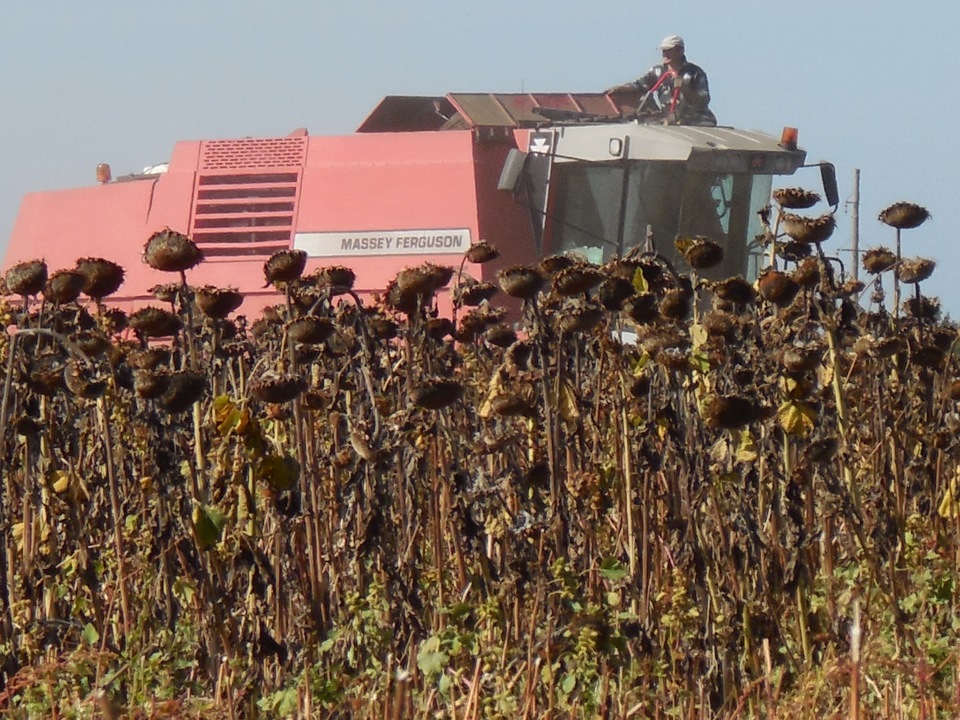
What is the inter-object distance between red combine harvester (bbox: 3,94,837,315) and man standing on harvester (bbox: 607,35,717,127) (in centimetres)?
38

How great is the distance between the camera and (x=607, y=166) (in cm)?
1253

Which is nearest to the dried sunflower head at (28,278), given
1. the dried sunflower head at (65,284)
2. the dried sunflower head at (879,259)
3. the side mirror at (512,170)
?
the dried sunflower head at (65,284)

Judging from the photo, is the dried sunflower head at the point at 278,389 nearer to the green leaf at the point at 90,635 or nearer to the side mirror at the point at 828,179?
the green leaf at the point at 90,635

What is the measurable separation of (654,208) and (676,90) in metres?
1.92

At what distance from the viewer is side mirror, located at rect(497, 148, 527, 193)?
1252 cm

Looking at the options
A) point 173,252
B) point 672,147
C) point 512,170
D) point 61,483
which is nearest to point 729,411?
point 173,252

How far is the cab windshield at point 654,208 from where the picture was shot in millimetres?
12469

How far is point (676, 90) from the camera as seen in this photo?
553 inches

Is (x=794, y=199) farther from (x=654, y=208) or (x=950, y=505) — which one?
(x=654, y=208)

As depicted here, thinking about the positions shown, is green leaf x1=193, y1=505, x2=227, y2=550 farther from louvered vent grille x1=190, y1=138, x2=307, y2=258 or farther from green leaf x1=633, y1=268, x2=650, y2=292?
louvered vent grille x1=190, y1=138, x2=307, y2=258

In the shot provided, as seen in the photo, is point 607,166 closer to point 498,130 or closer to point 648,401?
point 498,130

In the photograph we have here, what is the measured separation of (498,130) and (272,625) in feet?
30.6

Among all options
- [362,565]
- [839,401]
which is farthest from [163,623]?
[839,401]

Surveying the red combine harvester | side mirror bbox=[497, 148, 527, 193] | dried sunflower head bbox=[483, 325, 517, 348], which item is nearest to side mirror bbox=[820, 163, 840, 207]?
the red combine harvester
